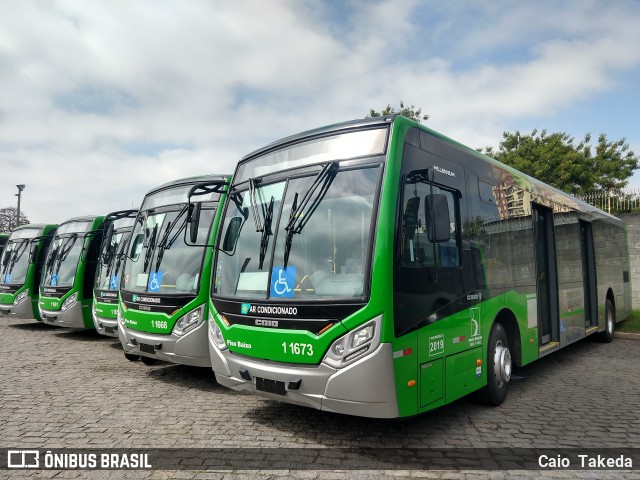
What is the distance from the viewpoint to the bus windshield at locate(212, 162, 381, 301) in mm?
4559

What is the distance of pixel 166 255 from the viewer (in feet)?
25.0

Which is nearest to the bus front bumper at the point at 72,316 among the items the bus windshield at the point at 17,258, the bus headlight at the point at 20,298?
the bus headlight at the point at 20,298

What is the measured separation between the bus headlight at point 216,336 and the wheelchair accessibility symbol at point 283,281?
1006mm

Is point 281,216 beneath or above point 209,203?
beneath

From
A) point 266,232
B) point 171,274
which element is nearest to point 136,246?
point 171,274

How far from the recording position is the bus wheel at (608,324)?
11.2m

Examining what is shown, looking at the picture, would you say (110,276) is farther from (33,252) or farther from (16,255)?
(16,255)

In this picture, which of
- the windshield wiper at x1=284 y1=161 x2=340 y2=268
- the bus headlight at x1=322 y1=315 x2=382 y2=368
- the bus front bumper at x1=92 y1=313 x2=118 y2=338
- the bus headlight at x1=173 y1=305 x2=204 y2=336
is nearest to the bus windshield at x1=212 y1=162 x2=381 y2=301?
the windshield wiper at x1=284 y1=161 x2=340 y2=268

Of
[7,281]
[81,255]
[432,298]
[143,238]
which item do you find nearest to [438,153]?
[432,298]

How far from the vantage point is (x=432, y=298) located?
4.84 meters

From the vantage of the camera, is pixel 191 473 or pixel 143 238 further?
pixel 143 238

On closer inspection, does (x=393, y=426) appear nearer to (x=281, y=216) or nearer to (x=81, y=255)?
(x=281, y=216)

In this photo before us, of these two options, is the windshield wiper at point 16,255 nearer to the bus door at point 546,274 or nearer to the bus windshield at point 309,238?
the bus windshield at point 309,238

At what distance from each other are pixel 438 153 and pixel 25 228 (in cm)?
1456
